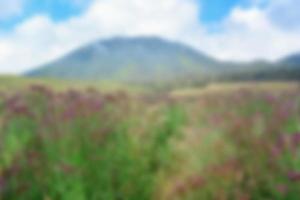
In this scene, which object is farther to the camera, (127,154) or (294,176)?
(127,154)

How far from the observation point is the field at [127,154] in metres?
5.76

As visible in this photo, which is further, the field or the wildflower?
the field

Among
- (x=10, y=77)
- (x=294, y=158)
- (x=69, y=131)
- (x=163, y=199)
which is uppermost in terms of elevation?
(x=10, y=77)

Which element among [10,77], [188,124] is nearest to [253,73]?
[10,77]

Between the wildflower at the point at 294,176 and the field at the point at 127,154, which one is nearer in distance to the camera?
the wildflower at the point at 294,176

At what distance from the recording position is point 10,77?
106375 mm

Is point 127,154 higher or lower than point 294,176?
higher

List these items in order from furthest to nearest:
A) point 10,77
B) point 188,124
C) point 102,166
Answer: point 10,77, point 188,124, point 102,166

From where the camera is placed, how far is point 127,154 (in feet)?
21.5

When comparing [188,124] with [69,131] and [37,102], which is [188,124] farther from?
[69,131]

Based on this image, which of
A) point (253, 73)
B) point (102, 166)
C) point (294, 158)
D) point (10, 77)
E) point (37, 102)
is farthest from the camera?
point (253, 73)

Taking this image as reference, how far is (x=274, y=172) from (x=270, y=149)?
30cm

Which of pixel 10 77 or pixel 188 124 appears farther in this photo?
pixel 10 77

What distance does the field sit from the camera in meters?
5.76
